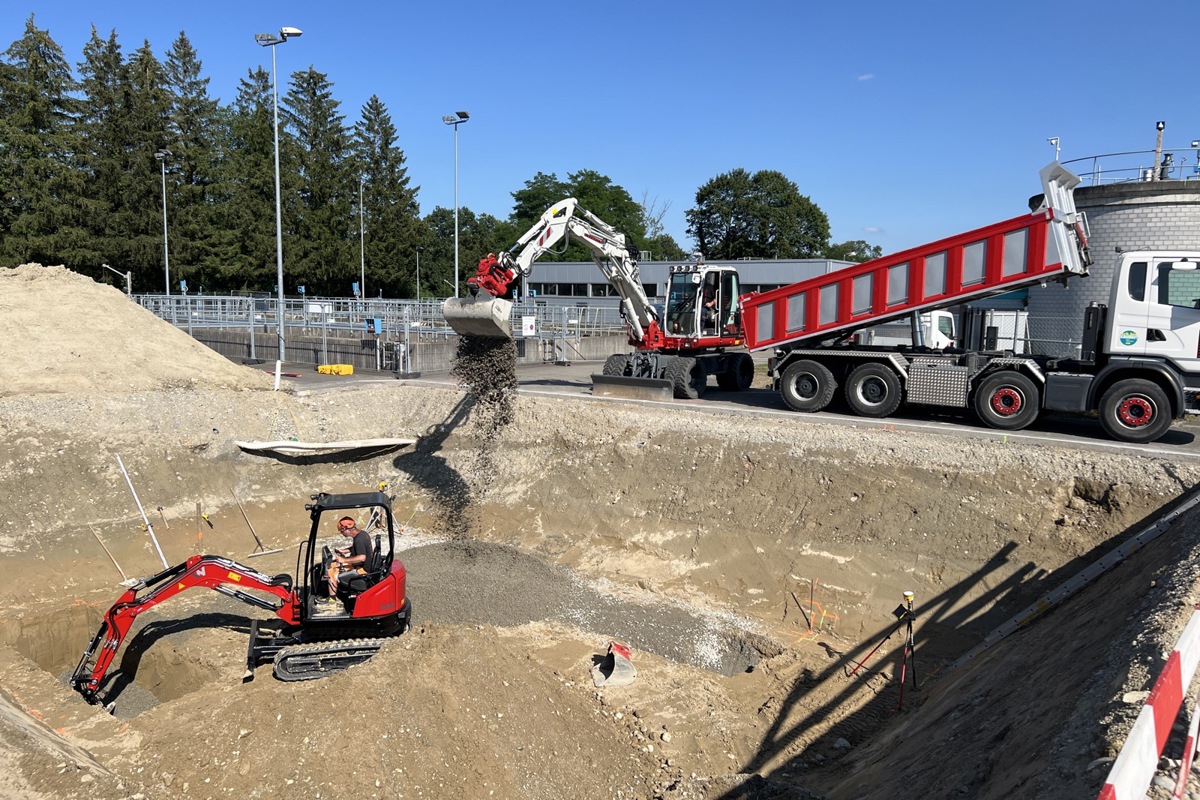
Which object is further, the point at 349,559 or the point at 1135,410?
the point at 1135,410

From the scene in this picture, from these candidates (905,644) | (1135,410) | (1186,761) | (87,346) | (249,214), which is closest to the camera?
(1186,761)

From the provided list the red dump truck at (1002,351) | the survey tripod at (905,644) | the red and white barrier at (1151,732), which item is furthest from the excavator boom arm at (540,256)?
the red and white barrier at (1151,732)

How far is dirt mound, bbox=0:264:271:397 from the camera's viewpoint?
14750mm

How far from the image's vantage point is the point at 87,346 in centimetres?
1576

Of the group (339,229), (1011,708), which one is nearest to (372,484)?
(1011,708)

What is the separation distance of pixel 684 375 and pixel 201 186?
43.5 metres

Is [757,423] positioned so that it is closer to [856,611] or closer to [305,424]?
[856,611]

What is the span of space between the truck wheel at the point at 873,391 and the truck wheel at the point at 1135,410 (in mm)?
3339

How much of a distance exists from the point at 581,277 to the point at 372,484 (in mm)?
32213

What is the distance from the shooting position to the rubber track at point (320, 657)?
786cm

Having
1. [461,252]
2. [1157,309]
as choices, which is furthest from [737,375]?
[461,252]

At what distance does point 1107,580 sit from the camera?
813 cm

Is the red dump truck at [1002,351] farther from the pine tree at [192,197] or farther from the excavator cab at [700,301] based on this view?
the pine tree at [192,197]

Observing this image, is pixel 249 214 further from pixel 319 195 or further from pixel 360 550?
pixel 360 550
